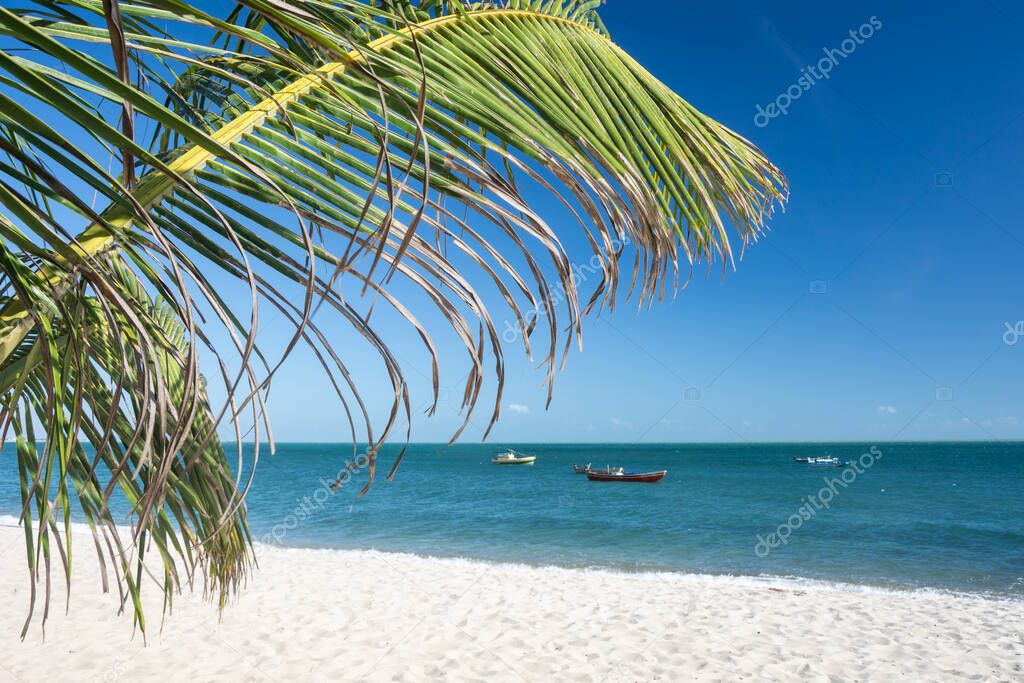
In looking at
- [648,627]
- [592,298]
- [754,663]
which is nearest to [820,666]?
[754,663]

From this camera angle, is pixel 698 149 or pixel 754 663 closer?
pixel 698 149

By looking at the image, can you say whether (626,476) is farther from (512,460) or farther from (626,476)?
(512,460)

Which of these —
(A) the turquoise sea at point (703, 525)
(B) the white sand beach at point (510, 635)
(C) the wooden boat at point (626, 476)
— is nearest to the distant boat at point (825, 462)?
(A) the turquoise sea at point (703, 525)

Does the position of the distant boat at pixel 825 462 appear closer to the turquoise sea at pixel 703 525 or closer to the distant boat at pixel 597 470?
the turquoise sea at pixel 703 525

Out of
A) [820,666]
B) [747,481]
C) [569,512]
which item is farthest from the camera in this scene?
[747,481]

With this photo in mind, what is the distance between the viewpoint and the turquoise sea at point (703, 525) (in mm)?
17828

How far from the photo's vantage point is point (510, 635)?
7219 mm

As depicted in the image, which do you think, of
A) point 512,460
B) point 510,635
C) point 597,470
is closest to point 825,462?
point 512,460

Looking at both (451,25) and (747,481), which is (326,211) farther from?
(747,481)

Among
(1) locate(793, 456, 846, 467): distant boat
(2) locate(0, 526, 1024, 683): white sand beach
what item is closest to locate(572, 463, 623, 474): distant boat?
(1) locate(793, 456, 846, 467): distant boat

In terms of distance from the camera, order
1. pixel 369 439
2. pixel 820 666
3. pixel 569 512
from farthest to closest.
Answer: pixel 569 512, pixel 820 666, pixel 369 439

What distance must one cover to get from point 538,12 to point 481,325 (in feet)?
3.04

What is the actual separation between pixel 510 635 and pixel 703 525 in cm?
2090

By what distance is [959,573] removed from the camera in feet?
55.0
